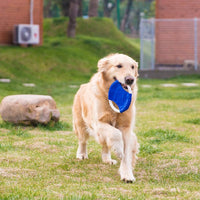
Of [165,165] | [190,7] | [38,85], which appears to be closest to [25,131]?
[165,165]

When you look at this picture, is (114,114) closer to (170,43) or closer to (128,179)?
(128,179)

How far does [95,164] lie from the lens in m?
6.64

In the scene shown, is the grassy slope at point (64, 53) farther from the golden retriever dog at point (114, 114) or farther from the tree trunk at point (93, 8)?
the golden retriever dog at point (114, 114)

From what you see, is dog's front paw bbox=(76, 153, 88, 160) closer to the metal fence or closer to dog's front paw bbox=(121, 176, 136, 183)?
dog's front paw bbox=(121, 176, 136, 183)

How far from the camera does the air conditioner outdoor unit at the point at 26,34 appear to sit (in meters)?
22.9

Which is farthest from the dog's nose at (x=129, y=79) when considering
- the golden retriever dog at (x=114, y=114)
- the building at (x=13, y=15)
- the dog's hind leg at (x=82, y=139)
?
the building at (x=13, y=15)

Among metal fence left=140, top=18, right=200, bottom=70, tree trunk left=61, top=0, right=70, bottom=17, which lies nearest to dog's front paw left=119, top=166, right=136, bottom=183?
metal fence left=140, top=18, right=200, bottom=70

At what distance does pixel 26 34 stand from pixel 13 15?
66.9 inches

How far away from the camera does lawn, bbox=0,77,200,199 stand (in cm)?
496

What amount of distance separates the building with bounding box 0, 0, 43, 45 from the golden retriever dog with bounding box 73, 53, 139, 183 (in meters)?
18.0

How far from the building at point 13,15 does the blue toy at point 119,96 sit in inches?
730

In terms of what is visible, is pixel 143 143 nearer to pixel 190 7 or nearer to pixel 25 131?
pixel 25 131

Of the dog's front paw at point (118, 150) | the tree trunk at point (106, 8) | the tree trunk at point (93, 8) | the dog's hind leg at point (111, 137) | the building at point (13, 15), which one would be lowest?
the dog's front paw at point (118, 150)

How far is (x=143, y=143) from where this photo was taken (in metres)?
7.96
